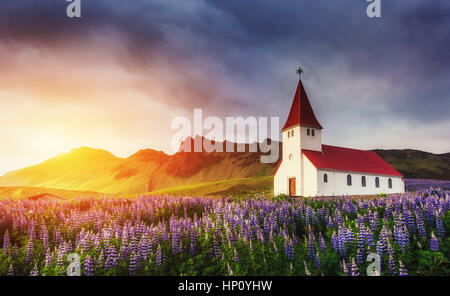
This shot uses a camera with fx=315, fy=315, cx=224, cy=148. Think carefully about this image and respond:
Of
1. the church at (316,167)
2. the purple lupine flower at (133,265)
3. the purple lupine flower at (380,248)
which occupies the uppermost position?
the church at (316,167)

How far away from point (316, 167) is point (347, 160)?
8831mm

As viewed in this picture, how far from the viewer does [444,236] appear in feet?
26.1

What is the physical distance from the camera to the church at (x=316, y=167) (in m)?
42.0

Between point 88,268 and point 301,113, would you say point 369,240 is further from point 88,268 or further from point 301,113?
point 301,113

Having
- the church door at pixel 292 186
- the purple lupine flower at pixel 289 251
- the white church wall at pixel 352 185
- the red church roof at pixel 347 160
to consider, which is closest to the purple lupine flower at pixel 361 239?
the purple lupine flower at pixel 289 251

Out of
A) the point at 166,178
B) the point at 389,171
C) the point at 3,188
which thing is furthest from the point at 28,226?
the point at 166,178

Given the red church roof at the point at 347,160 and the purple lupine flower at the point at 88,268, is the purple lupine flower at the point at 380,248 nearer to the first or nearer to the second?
the purple lupine flower at the point at 88,268

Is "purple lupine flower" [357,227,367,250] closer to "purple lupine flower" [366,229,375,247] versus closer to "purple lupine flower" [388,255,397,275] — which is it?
"purple lupine flower" [366,229,375,247]

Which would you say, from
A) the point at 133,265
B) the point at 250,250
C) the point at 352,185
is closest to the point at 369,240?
the point at 250,250

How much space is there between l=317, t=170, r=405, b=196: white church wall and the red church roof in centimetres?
70

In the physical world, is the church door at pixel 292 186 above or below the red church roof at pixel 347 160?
below

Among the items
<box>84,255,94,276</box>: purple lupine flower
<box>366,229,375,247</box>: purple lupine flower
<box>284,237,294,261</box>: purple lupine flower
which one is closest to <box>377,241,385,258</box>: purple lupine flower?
<box>366,229,375,247</box>: purple lupine flower

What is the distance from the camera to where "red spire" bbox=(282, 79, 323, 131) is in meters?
45.6

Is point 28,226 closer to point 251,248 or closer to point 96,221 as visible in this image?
point 96,221
